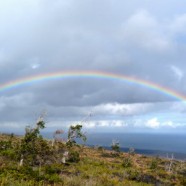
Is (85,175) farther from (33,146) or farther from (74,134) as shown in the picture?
(74,134)

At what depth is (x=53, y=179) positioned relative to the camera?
18.4 m

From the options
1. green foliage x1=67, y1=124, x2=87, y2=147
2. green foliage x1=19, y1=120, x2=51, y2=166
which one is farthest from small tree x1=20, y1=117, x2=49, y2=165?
green foliage x1=67, y1=124, x2=87, y2=147

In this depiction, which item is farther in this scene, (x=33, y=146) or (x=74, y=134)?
(x=74, y=134)

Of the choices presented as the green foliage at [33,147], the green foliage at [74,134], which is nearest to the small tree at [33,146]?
the green foliage at [33,147]

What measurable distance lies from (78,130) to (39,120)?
11.1 m

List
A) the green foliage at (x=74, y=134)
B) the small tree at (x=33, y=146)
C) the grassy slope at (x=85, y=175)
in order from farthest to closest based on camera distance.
Result: 1. the green foliage at (x=74, y=134)
2. the small tree at (x=33, y=146)
3. the grassy slope at (x=85, y=175)

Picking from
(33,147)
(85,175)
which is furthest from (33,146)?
(85,175)

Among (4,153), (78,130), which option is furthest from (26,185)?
(78,130)

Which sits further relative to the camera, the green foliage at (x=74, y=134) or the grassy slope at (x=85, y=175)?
the green foliage at (x=74, y=134)

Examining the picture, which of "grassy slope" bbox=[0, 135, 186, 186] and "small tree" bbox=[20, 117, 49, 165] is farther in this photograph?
"small tree" bbox=[20, 117, 49, 165]

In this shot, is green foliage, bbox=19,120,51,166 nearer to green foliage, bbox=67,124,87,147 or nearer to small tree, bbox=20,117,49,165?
small tree, bbox=20,117,49,165

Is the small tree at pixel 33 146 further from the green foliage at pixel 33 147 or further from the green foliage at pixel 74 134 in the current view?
the green foliage at pixel 74 134

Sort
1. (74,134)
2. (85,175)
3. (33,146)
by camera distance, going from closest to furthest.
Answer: (85,175) < (33,146) < (74,134)

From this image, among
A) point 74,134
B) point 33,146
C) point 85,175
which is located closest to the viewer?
point 85,175
